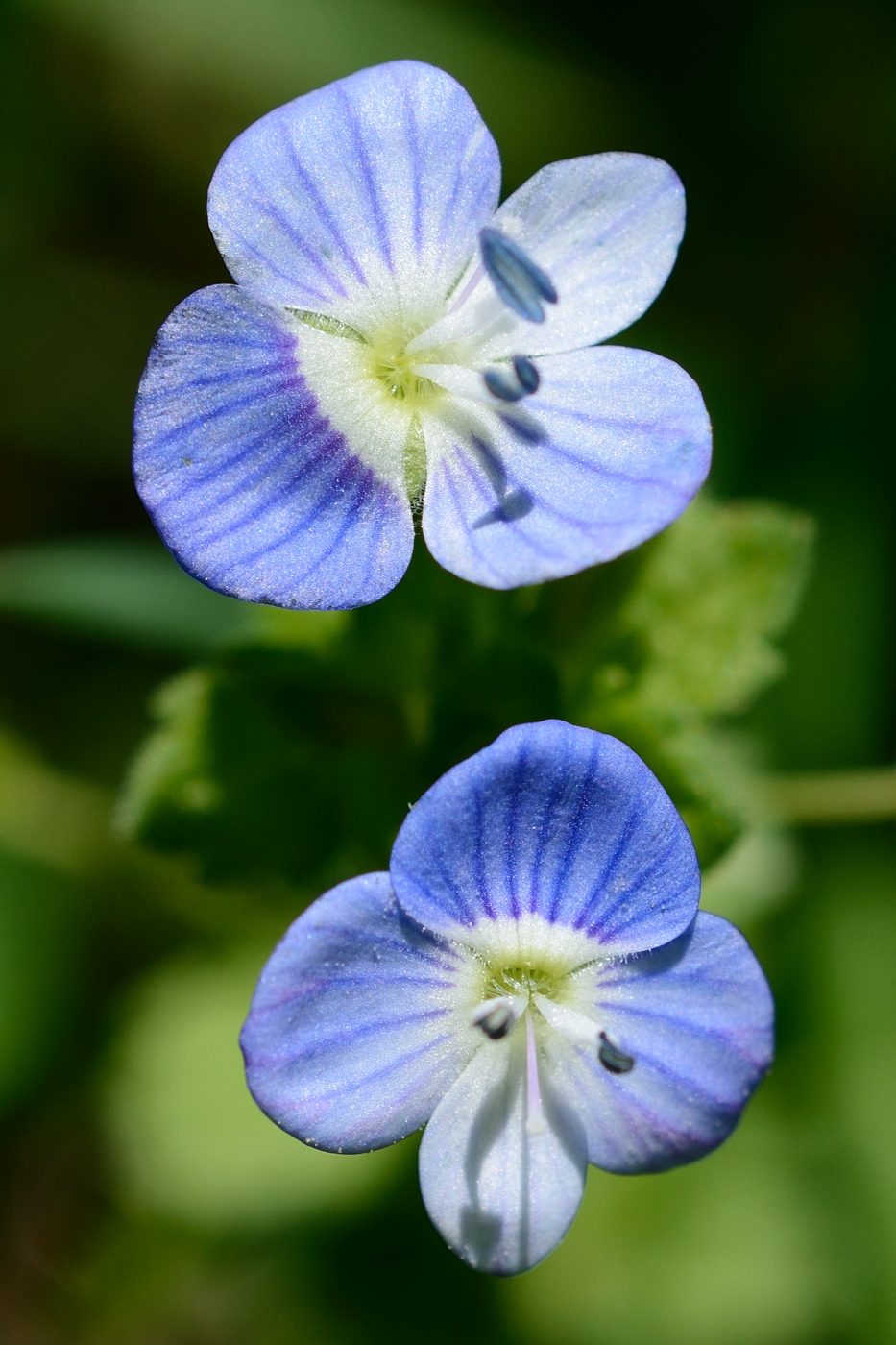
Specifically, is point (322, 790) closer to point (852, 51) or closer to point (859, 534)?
point (859, 534)

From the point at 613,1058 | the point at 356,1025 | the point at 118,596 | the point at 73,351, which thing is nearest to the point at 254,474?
the point at 356,1025

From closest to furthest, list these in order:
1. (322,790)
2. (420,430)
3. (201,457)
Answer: (201,457) → (420,430) → (322,790)

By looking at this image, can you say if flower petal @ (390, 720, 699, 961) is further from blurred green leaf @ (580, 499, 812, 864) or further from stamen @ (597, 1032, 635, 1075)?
blurred green leaf @ (580, 499, 812, 864)

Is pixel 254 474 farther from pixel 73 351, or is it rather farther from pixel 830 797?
pixel 73 351

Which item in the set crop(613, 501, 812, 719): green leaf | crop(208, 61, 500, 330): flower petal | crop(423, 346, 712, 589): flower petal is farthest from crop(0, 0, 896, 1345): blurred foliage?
crop(208, 61, 500, 330): flower petal

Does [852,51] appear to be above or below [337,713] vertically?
above

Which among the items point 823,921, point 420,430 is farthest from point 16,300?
point 823,921
